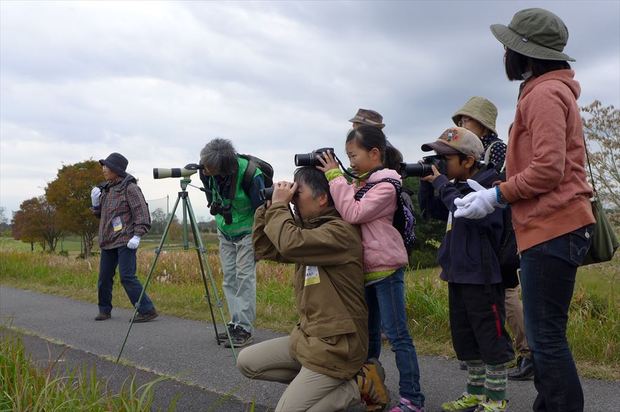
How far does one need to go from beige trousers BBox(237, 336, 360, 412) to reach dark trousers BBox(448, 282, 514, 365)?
2.45 feet

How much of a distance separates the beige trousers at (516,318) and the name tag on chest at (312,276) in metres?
1.67

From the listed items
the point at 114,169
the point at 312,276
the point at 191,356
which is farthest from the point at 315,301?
the point at 114,169

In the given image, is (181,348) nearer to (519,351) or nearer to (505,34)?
(519,351)

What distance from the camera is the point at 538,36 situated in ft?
9.41

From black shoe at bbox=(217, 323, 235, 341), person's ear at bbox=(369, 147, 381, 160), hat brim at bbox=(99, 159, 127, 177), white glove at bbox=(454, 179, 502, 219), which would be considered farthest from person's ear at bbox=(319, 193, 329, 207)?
hat brim at bbox=(99, 159, 127, 177)

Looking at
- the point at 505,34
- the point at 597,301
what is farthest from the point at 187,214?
the point at 597,301

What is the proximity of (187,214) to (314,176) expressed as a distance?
1.98 meters

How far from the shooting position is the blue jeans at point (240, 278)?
555 cm

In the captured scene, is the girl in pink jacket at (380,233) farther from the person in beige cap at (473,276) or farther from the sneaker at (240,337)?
the sneaker at (240,337)

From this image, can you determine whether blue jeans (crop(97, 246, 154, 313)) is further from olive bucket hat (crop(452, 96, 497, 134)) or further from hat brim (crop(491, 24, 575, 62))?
hat brim (crop(491, 24, 575, 62))

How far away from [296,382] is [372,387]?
1.57 feet

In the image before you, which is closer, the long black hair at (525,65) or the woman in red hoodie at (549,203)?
the woman in red hoodie at (549,203)

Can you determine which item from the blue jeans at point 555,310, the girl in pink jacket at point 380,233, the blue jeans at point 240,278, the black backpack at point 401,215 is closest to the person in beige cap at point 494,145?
the black backpack at point 401,215

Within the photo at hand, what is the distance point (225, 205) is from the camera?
18.1ft
